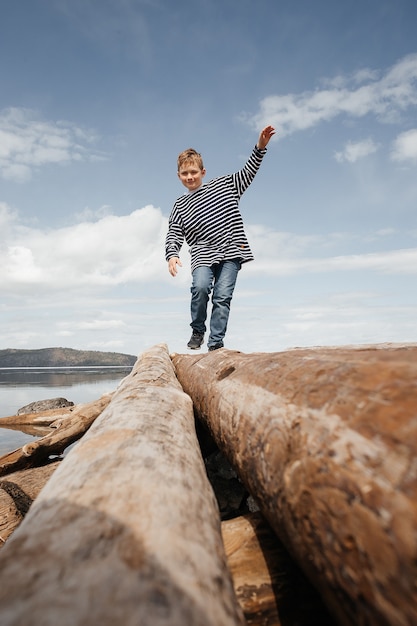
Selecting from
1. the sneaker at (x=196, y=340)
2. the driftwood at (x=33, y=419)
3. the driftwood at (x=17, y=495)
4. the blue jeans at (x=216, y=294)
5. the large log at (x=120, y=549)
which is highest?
the blue jeans at (x=216, y=294)

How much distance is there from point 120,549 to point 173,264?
5.67 metres

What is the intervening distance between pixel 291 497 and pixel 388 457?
41 cm

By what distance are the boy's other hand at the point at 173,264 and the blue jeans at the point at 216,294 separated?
328mm

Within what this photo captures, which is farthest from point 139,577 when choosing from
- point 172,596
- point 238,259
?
point 238,259

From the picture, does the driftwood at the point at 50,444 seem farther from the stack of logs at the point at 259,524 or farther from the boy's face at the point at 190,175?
the boy's face at the point at 190,175

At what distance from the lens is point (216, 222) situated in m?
6.43

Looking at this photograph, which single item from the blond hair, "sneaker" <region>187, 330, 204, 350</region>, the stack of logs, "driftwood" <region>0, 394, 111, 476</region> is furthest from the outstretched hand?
the stack of logs

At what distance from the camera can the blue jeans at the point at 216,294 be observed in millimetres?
6074

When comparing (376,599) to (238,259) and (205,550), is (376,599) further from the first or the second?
(238,259)

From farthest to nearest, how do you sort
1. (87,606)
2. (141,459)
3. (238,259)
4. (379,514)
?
(238,259)
(141,459)
(379,514)
(87,606)

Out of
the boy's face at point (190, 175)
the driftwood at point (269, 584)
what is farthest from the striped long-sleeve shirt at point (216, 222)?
the driftwood at point (269, 584)

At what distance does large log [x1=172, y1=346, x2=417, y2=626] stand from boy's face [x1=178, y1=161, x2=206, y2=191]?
564cm

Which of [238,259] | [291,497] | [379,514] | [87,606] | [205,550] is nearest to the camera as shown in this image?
[87,606]

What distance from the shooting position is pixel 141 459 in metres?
1.38
